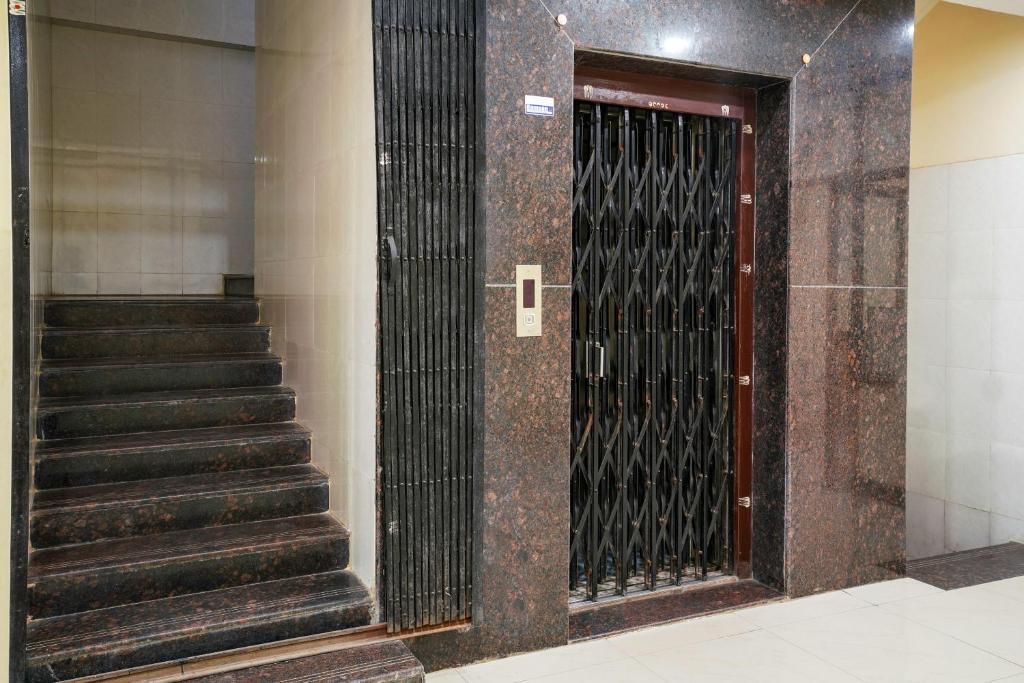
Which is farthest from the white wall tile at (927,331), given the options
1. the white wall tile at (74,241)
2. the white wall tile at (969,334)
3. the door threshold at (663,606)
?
the white wall tile at (74,241)

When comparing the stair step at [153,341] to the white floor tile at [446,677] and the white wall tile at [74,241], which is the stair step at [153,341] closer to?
the white wall tile at [74,241]

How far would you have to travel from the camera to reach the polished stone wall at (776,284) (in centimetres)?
290

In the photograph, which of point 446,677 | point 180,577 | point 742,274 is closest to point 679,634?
point 446,677

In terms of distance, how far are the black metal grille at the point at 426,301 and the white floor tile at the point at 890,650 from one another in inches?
55.3

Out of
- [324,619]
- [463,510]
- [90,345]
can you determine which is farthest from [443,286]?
[90,345]

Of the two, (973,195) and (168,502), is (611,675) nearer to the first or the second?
(168,502)

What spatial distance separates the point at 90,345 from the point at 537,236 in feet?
7.81

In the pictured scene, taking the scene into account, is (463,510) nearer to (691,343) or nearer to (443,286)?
(443,286)

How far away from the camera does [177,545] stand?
2.87 metres

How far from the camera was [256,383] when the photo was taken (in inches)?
156

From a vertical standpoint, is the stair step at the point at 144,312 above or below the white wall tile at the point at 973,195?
below

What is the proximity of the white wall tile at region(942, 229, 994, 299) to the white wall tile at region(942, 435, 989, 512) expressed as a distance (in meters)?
0.89

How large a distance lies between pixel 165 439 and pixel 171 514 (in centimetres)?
46

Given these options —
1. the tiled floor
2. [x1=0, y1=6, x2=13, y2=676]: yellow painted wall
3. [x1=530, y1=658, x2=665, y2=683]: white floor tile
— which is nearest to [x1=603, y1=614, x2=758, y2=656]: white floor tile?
the tiled floor
